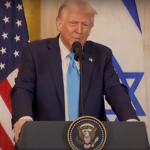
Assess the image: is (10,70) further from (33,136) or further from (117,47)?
(33,136)

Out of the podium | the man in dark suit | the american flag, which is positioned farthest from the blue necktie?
the american flag

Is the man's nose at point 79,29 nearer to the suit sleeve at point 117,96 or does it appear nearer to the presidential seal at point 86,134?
the suit sleeve at point 117,96

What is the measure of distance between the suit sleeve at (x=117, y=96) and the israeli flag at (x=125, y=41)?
4.43 feet

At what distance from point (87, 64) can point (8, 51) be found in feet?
4.90

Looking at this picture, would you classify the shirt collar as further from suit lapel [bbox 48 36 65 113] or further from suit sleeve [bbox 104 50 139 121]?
suit sleeve [bbox 104 50 139 121]

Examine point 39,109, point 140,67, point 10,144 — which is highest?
point 39,109

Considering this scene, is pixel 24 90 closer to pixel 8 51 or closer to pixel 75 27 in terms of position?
pixel 75 27

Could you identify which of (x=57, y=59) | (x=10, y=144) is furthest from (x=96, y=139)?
(x=10, y=144)

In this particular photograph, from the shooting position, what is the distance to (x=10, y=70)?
10.5 feet

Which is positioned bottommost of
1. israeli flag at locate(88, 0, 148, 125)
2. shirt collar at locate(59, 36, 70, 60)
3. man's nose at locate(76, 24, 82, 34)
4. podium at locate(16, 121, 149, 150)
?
israeli flag at locate(88, 0, 148, 125)

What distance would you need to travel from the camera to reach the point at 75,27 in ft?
6.27

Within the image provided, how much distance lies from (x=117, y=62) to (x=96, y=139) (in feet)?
7.13

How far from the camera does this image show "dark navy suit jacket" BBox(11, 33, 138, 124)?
1.73m

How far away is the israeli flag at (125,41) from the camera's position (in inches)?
131
